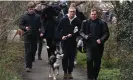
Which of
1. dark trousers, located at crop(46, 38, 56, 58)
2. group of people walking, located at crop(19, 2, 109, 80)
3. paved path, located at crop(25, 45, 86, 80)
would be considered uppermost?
group of people walking, located at crop(19, 2, 109, 80)

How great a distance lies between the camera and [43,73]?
12.5 meters

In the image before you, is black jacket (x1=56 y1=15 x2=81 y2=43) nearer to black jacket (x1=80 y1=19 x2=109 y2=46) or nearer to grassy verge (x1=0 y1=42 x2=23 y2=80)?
black jacket (x1=80 y1=19 x2=109 y2=46)

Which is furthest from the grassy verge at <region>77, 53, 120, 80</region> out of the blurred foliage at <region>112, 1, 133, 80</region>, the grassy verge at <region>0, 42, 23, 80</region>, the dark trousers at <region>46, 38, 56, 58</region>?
the grassy verge at <region>0, 42, 23, 80</region>

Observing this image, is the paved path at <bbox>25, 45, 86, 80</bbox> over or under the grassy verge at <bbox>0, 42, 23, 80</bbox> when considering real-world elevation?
under

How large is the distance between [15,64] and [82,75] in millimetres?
2708

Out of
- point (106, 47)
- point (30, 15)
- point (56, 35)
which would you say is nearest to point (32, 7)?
point (30, 15)

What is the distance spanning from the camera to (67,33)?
11.4 metres

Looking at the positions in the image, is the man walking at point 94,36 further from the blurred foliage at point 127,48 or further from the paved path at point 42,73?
the paved path at point 42,73

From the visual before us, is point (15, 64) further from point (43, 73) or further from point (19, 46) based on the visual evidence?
point (43, 73)

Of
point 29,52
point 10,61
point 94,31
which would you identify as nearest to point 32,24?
point 29,52

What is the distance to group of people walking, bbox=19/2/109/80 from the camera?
1087cm

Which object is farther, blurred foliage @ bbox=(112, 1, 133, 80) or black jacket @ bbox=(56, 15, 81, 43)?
black jacket @ bbox=(56, 15, 81, 43)

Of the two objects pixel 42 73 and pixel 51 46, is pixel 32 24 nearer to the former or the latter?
pixel 51 46

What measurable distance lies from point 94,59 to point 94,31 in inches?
28.5
